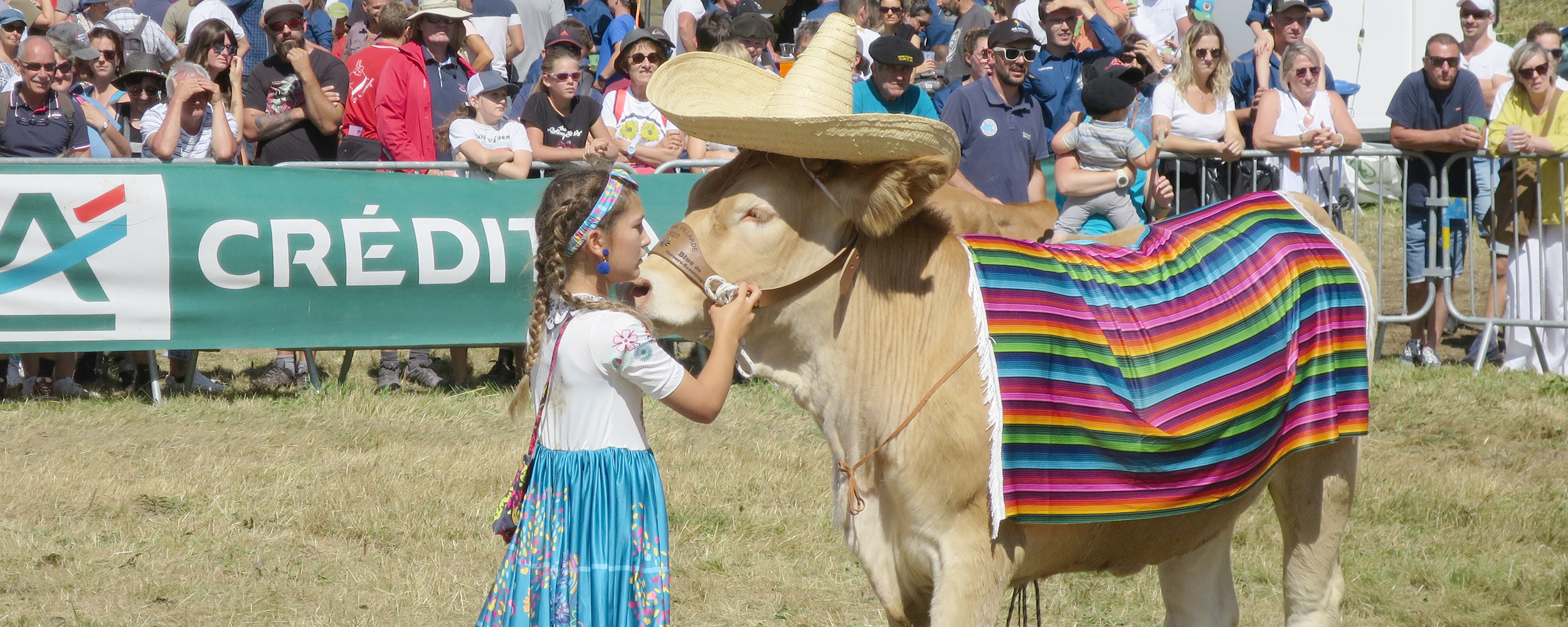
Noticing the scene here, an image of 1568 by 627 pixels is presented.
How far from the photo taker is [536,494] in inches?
140

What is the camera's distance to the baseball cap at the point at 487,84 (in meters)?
8.80

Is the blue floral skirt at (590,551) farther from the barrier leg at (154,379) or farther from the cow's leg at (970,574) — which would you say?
the barrier leg at (154,379)

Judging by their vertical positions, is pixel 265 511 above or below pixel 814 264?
below

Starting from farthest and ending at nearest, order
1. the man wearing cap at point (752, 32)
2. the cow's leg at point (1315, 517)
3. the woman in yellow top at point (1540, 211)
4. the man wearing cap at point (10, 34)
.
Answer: the man wearing cap at point (752, 32), the man wearing cap at point (10, 34), the woman in yellow top at point (1540, 211), the cow's leg at point (1315, 517)

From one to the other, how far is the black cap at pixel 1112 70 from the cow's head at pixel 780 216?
15.8 ft

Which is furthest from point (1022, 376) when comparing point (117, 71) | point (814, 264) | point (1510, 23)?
point (1510, 23)

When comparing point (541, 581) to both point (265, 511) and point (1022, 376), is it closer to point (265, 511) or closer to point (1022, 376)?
point (1022, 376)

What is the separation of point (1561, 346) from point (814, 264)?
7.46 meters

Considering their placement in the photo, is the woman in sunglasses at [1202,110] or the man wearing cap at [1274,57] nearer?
the woman in sunglasses at [1202,110]

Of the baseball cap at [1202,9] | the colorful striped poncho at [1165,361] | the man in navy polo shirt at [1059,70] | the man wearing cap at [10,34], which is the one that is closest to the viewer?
the colorful striped poncho at [1165,361]

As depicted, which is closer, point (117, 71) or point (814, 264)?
point (814, 264)

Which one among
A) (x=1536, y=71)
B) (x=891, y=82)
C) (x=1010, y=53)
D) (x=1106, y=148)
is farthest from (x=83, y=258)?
(x=1536, y=71)

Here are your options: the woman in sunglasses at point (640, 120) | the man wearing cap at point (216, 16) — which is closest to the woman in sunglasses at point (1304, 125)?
the woman in sunglasses at point (640, 120)

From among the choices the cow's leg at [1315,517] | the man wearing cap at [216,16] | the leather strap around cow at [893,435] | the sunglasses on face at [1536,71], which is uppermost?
the man wearing cap at [216,16]
